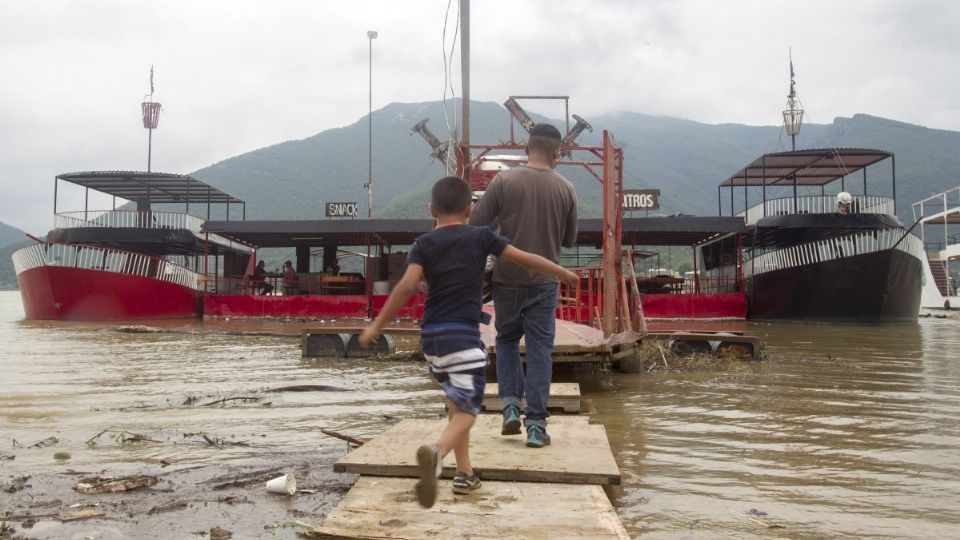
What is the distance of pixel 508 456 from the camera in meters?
3.06

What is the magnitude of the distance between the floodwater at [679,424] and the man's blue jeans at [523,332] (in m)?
0.65

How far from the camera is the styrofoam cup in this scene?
2.94 m

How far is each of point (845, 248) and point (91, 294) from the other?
22.2 m

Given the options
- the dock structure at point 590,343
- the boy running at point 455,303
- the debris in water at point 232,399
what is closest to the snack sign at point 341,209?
the dock structure at point 590,343

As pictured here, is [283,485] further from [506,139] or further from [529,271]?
[506,139]

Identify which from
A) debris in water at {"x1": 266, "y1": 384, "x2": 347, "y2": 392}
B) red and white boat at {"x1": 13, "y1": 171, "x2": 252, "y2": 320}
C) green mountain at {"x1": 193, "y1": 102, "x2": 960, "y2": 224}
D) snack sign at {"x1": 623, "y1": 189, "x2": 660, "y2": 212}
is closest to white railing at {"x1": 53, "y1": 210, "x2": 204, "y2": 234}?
red and white boat at {"x1": 13, "y1": 171, "x2": 252, "y2": 320}

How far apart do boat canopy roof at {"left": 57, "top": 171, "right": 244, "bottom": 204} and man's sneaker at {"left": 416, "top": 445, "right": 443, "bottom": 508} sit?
26566 mm

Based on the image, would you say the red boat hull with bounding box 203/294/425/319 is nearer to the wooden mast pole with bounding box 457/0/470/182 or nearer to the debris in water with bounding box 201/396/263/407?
the wooden mast pole with bounding box 457/0/470/182

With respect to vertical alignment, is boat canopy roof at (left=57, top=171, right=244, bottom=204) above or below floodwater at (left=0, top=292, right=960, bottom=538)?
above

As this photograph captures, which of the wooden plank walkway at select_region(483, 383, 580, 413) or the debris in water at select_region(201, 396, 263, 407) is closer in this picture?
the wooden plank walkway at select_region(483, 383, 580, 413)

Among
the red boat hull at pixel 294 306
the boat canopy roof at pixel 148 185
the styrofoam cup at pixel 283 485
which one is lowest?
the styrofoam cup at pixel 283 485

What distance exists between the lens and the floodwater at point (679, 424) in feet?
9.21

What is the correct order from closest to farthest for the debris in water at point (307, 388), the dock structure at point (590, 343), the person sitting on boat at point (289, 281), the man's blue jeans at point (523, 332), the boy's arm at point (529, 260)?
the boy's arm at point (529, 260), the man's blue jeans at point (523, 332), the dock structure at point (590, 343), the debris in water at point (307, 388), the person sitting on boat at point (289, 281)

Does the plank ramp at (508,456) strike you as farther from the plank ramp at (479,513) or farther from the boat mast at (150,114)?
the boat mast at (150,114)
